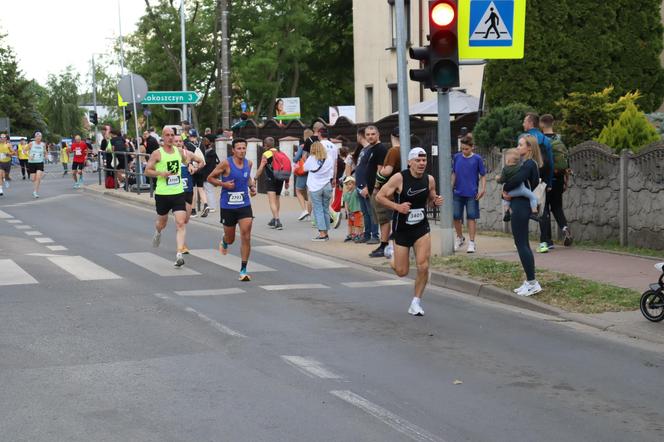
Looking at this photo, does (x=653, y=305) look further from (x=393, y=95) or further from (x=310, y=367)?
(x=393, y=95)

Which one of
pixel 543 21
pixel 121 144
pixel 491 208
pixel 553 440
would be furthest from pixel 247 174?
pixel 121 144

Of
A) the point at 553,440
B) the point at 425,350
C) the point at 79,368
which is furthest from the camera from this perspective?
the point at 425,350

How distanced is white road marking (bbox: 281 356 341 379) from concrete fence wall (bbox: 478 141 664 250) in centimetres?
801

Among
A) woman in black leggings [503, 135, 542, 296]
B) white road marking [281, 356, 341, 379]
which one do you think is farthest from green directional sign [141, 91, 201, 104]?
white road marking [281, 356, 341, 379]

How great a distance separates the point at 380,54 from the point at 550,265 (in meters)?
27.0

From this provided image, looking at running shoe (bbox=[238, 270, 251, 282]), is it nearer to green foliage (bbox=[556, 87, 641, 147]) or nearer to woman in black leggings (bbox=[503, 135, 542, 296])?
woman in black leggings (bbox=[503, 135, 542, 296])

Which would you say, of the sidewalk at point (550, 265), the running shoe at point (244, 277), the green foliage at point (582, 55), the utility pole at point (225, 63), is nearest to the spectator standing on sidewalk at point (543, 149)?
the sidewalk at point (550, 265)

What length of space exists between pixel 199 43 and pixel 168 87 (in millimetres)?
3266

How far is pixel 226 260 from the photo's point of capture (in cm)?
1616

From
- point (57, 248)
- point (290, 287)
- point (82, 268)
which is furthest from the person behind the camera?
point (57, 248)

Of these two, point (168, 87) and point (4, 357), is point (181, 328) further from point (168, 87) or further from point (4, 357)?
point (168, 87)

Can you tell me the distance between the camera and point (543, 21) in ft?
Answer: 77.5

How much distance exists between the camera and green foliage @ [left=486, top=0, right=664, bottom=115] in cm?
2353

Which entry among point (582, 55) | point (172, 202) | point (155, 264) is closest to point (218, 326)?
point (155, 264)
